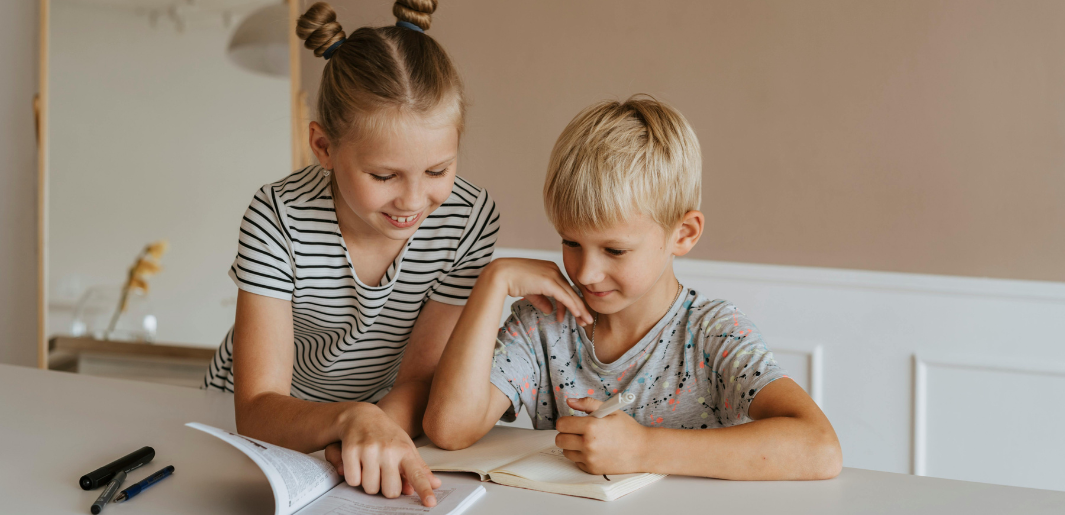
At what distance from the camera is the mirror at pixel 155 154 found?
2385 millimetres

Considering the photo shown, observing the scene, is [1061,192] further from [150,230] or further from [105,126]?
[105,126]

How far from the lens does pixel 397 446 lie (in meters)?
0.75

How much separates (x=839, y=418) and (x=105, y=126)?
2.43 meters

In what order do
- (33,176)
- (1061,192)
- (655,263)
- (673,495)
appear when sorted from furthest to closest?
(33,176) → (1061,192) → (655,263) → (673,495)

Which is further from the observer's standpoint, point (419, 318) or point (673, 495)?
point (419, 318)

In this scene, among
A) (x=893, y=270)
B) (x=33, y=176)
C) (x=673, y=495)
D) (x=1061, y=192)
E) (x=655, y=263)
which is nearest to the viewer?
(x=673, y=495)

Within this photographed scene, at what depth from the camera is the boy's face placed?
918 millimetres

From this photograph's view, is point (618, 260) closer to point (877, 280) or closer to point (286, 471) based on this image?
point (286, 471)

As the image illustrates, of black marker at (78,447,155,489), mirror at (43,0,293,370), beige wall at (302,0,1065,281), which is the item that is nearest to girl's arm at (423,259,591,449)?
black marker at (78,447,155,489)

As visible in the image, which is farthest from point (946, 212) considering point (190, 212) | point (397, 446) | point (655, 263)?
point (190, 212)

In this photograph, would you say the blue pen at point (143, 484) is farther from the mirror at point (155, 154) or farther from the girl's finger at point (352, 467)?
the mirror at point (155, 154)

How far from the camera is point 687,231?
100cm

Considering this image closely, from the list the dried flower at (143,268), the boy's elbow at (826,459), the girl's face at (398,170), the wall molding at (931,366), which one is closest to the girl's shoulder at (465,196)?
the girl's face at (398,170)

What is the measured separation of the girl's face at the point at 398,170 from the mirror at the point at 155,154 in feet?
5.08
